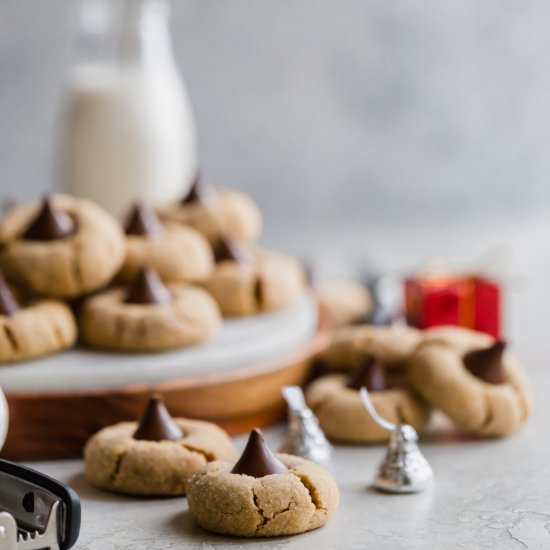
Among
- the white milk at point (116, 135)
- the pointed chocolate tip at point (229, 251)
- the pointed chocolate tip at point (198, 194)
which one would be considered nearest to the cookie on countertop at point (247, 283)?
the pointed chocolate tip at point (229, 251)

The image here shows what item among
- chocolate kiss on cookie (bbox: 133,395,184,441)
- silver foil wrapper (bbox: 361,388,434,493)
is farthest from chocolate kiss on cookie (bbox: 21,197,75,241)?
silver foil wrapper (bbox: 361,388,434,493)

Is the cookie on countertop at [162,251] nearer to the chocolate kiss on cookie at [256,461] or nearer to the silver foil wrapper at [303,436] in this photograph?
the silver foil wrapper at [303,436]

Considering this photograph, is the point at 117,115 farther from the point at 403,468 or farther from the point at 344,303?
the point at 403,468

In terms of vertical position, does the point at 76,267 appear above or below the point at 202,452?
above

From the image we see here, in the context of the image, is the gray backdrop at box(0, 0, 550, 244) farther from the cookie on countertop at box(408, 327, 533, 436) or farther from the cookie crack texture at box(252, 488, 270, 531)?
the cookie crack texture at box(252, 488, 270, 531)

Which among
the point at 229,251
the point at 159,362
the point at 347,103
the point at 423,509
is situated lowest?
the point at 423,509

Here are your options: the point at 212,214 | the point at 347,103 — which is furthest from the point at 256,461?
the point at 347,103

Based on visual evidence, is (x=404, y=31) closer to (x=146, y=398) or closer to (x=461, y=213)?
(x=461, y=213)
